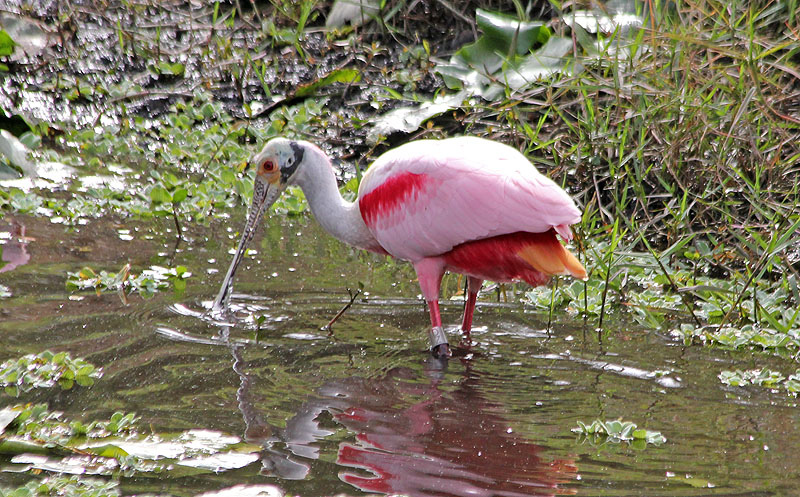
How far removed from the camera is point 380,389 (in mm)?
4215

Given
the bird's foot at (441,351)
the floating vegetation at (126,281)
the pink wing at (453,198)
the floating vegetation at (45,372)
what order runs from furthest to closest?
1. the floating vegetation at (126,281)
2. the bird's foot at (441,351)
3. the pink wing at (453,198)
4. the floating vegetation at (45,372)

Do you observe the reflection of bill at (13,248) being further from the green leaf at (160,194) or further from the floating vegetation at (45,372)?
the floating vegetation at (45,372)

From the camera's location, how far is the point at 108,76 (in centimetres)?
907

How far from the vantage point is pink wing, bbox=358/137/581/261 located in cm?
445

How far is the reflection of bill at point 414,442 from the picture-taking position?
328 cm

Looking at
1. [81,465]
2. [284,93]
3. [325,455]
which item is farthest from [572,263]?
[284,93]

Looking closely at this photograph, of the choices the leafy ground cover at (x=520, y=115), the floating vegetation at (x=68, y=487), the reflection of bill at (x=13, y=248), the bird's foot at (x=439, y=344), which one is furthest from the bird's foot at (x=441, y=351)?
the reflection of bill at (x=13, y=248)

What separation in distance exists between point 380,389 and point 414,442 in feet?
1.98

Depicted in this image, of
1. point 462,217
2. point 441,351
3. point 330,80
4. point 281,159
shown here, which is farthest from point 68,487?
point 330,80

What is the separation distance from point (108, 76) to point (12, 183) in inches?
96.3

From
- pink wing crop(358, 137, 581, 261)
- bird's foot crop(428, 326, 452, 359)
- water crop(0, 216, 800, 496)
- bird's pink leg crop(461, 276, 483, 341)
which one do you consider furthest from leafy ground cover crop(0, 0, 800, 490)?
bird's foot crop(428, 326, 452, 359)

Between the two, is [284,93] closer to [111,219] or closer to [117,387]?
[111,219]

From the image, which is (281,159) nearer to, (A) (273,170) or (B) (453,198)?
(A) (273,170)

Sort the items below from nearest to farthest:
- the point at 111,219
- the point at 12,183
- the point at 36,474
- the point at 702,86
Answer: the point at 36,474, the point at 702,86, the point at 111,219, the point at 12,183
